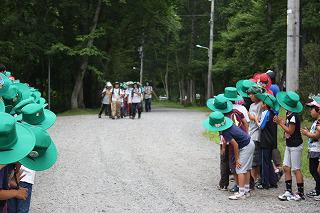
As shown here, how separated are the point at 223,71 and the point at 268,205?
3374 centimetres

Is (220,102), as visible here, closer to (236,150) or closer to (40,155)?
(236,150)

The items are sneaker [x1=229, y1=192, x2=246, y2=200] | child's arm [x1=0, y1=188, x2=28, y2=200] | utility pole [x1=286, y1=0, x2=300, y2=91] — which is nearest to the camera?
child's arm [x1=0, y1=188, x2=28, y2=200]

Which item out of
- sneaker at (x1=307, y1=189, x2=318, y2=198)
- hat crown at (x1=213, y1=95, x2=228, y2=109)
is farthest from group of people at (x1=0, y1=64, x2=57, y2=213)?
sneaker at (x1=307, y1=189, x2=318, y2=198)

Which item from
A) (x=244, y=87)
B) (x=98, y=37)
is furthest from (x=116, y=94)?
(x=244, y=87)

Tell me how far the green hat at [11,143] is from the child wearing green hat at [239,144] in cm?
444

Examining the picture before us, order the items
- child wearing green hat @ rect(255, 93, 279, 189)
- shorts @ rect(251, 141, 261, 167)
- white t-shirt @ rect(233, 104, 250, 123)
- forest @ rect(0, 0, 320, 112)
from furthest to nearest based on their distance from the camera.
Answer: forest @ rect(0, 0, 320, 112), shorts @ rect(251, 141, 261, 167), white t-shirt @ rect(233, 104, 250, 123), child wearing green hat @ rect(255, 93, 279, 189)

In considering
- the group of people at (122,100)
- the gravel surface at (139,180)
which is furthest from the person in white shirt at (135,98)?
the gravel surface at (139,180)

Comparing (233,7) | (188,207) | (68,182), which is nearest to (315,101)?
(188,207)

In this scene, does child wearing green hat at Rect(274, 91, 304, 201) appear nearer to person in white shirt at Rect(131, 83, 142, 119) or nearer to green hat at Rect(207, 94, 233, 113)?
Result: green hat at Rect(207, 94, 233, 113)

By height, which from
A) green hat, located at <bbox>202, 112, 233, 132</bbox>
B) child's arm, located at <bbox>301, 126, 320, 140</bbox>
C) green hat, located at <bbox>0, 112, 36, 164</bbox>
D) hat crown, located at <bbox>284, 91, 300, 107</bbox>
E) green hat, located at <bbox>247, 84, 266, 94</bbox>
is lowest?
child's arm, located at <bbox>301, 126, 320, 140</bbox>

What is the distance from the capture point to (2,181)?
170 inches

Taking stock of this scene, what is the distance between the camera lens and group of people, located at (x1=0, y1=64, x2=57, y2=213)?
12.7 ft

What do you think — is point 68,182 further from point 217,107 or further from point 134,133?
point 134,133

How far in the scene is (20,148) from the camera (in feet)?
12.9
